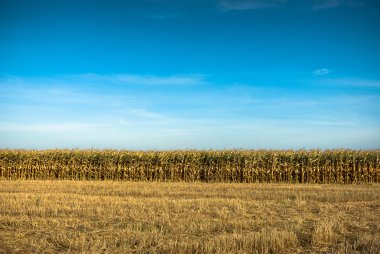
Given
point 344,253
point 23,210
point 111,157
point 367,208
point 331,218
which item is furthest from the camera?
point 111,157

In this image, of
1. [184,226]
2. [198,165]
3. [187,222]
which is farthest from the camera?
[198,165]

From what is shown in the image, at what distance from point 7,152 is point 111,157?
9509mm

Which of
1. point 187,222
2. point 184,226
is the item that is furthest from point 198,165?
point 184,226

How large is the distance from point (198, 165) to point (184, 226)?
2220cm

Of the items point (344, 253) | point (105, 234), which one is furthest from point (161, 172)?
point (344, 253)

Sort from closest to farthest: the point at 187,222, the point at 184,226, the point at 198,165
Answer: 1. the point at 184,226
2. the point at 187,222
3. the point at 198,165

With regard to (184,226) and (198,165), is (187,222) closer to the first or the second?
(184,226)

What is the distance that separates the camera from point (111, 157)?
115ft

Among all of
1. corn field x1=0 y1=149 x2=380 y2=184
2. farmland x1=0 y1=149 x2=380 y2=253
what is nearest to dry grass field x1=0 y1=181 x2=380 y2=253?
farmland x1=0 y1=149 x2=380 y2=253

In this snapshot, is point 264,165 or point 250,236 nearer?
point 250,236

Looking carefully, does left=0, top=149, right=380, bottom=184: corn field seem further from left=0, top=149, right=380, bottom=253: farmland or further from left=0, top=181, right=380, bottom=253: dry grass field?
left=0, top=181, right=380, bottom=253: dry grass field

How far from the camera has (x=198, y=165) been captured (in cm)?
3394

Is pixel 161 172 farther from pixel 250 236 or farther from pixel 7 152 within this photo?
pixel 250 236

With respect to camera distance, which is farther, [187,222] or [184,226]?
[187,222]
